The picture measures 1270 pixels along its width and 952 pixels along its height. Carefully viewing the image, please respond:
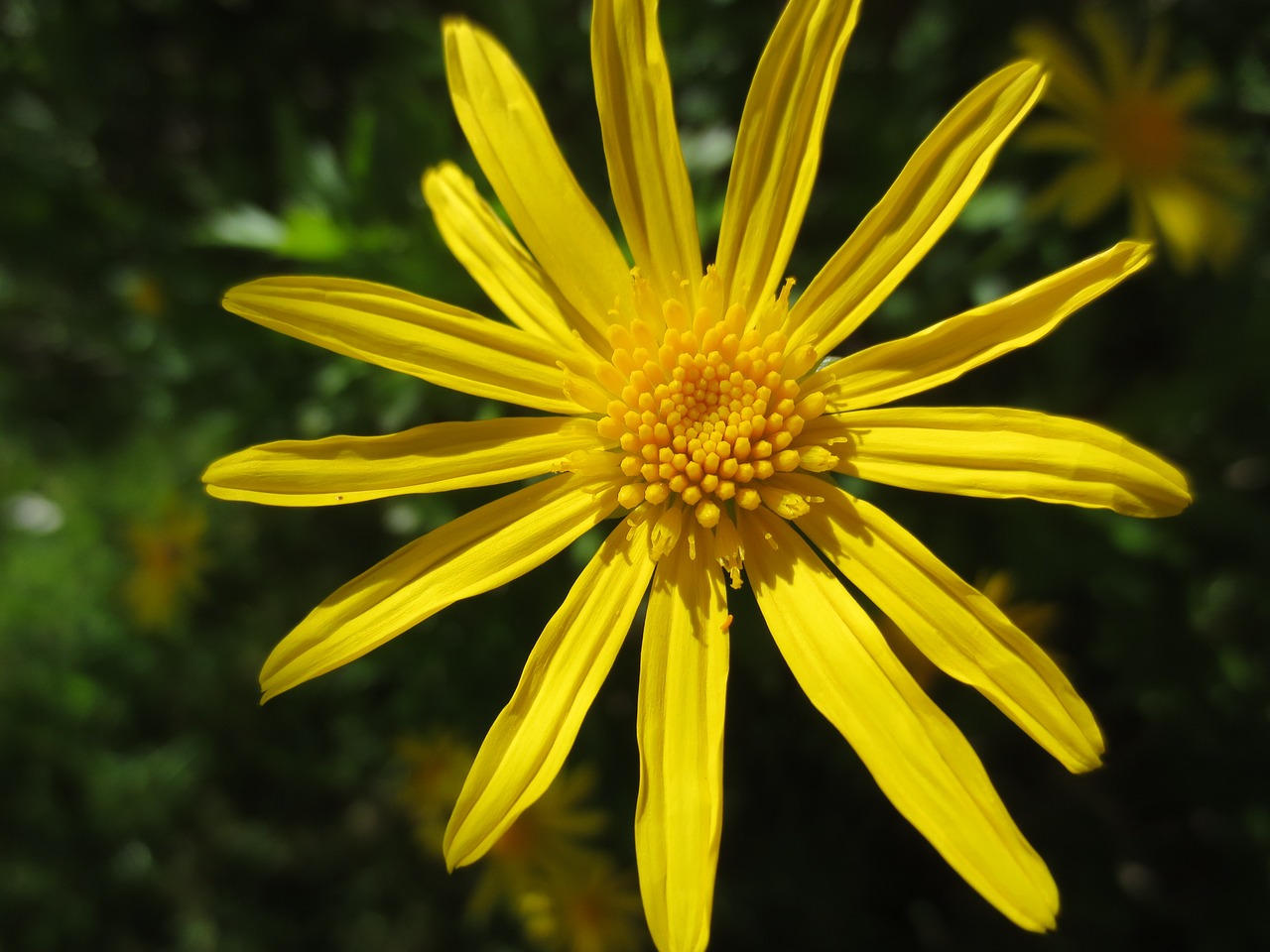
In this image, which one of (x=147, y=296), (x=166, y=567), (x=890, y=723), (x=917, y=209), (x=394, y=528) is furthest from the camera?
(x=166, y=567)

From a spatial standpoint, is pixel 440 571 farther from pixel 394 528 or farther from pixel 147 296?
pixel 147 296

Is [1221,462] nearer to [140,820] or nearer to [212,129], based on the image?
[212,129]

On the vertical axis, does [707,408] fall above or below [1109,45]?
below

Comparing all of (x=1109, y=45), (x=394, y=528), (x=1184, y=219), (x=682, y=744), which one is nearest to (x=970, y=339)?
(x=682, y=744)

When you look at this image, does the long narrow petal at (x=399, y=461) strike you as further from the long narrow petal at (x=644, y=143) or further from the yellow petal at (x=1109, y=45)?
the yellow petal at (x=1109, y=45)

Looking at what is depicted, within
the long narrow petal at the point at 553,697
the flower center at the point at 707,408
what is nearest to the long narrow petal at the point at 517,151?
the flower center at the point at 707,408

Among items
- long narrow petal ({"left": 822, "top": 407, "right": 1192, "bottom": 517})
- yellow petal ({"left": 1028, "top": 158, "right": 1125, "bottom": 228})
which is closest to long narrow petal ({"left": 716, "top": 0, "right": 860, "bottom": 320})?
long narrow petal ({"left": 822, "top": 407, "right": 1192, "bottom": 517})

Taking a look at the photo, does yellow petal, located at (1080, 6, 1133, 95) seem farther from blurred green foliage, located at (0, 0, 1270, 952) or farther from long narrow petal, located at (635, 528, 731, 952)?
long narrow petal, located at (635, 528, 731, 952)
